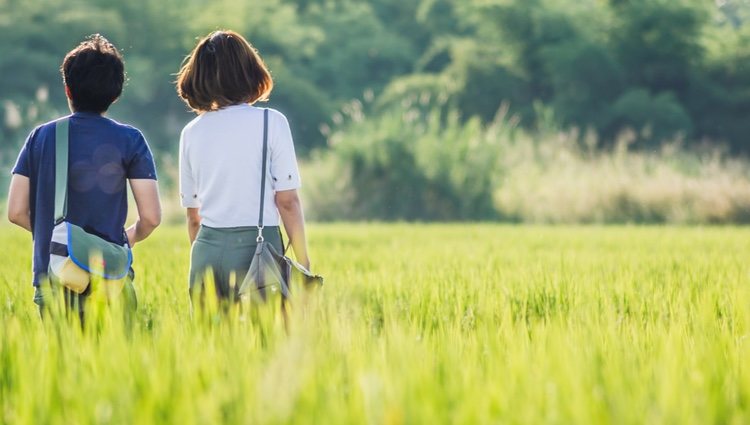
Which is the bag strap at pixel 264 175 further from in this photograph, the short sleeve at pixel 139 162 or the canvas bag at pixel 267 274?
the short sleeve at pixel 139 162

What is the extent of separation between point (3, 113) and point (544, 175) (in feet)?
55.3

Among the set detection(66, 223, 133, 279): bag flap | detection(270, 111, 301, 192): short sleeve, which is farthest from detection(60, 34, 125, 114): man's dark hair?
detection(270, 111, 301, 192): short sleeve

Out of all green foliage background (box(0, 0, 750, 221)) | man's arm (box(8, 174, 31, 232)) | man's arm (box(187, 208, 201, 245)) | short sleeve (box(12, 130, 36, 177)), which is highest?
green foliage background (box(0, 0, 750, 221))

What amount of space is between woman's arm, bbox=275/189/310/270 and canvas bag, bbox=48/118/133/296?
19.6 inches

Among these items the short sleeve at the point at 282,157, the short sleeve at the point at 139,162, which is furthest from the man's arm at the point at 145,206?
the short sleeve at the point at 282,157

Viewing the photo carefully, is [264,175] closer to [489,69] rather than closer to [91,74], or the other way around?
[91,74]

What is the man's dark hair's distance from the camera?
2.90 metres

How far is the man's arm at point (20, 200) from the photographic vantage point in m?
2.94

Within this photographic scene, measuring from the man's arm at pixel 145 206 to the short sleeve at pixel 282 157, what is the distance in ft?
1.20

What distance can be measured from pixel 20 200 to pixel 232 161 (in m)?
0.64

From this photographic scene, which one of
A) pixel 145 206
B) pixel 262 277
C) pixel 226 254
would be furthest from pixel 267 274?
pixel 145 206

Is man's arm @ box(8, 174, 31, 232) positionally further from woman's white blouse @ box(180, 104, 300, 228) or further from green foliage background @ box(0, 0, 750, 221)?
green foliage background @ box(0, 0, 750, 221)

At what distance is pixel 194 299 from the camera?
291 centimetres

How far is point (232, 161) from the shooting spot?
3.00m
